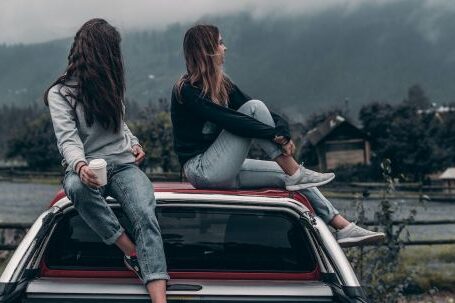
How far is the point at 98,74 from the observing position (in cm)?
346

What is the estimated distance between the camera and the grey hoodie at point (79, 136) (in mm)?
3359

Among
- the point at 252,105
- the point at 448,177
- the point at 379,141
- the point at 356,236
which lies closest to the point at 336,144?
the point at 379,141

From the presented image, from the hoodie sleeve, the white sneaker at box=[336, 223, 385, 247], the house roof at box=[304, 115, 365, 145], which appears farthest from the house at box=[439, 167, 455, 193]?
the hoodie sleeve

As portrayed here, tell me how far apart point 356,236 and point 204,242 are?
96 centimetres

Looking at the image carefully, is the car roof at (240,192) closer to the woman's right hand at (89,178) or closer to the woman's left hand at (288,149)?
the woman's left hand at (288,149)

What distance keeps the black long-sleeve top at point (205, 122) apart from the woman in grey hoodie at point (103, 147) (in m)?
0.37

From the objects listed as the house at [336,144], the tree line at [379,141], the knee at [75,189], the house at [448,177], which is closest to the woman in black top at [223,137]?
the knee at [75,189]

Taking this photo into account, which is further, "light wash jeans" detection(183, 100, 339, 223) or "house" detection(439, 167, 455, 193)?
"house" detection(439, 167, 455, 193)

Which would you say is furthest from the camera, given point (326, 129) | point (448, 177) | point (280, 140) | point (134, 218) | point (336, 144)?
point (326, 129)

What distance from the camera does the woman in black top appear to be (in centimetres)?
378

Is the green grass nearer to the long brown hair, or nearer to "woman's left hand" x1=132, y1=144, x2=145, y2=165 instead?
the long brown hair

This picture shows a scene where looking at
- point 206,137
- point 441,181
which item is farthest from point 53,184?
point 206,137

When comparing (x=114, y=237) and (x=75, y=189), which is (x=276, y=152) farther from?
(x=75, y=189)

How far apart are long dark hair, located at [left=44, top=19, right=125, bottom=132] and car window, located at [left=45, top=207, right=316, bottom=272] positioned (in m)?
0.48
